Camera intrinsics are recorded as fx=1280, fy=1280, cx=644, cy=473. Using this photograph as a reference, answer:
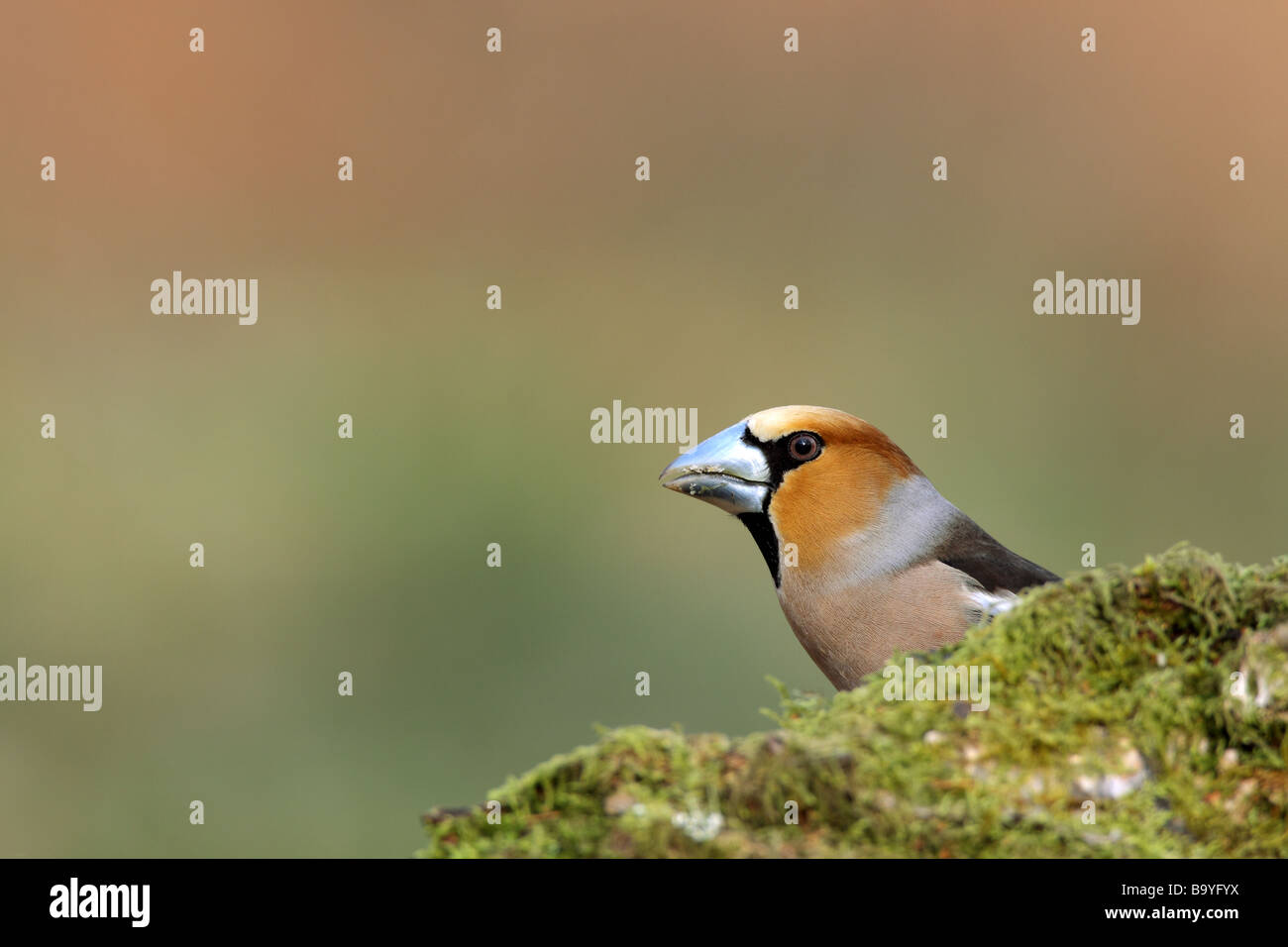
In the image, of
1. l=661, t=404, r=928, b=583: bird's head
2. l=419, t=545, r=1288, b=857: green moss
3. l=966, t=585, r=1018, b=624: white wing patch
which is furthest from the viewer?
l=661, t=404, r=928, b=583: bird's head

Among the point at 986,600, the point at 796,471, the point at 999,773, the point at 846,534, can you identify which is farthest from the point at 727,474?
the point at 999,773

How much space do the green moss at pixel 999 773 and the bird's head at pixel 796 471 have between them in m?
2.22

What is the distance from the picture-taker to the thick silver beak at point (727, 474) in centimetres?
475

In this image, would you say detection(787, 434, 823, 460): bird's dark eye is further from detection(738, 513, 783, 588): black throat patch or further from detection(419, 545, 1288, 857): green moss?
detection(419, 545, 1288, 857): green moss

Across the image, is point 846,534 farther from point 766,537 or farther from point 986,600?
point 986,600

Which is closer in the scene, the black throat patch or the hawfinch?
the hawfinch

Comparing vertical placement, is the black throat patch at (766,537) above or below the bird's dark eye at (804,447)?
below

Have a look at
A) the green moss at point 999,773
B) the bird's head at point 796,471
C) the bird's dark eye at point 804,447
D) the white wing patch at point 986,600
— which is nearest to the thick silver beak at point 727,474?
the bird's head at point 796,471

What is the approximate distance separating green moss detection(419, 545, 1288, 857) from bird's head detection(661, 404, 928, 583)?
2.22 metres

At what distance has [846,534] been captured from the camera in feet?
15.2

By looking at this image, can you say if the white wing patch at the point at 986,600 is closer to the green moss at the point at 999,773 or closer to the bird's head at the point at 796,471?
the bird's head at the point at 796,471

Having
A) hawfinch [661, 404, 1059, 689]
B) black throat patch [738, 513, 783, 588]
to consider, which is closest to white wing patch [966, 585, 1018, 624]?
hawfinch [661, 404, 1059, 689]

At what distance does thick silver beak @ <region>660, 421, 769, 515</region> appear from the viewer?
4750mm

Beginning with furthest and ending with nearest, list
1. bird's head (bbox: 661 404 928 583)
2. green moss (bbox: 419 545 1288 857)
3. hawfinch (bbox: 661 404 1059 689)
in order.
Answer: bird's head (bbox: 661 404 928 583) < hawfinch (bbox: 661 404 1059 689) < green moss (bbox: 419 545 1288 857)
